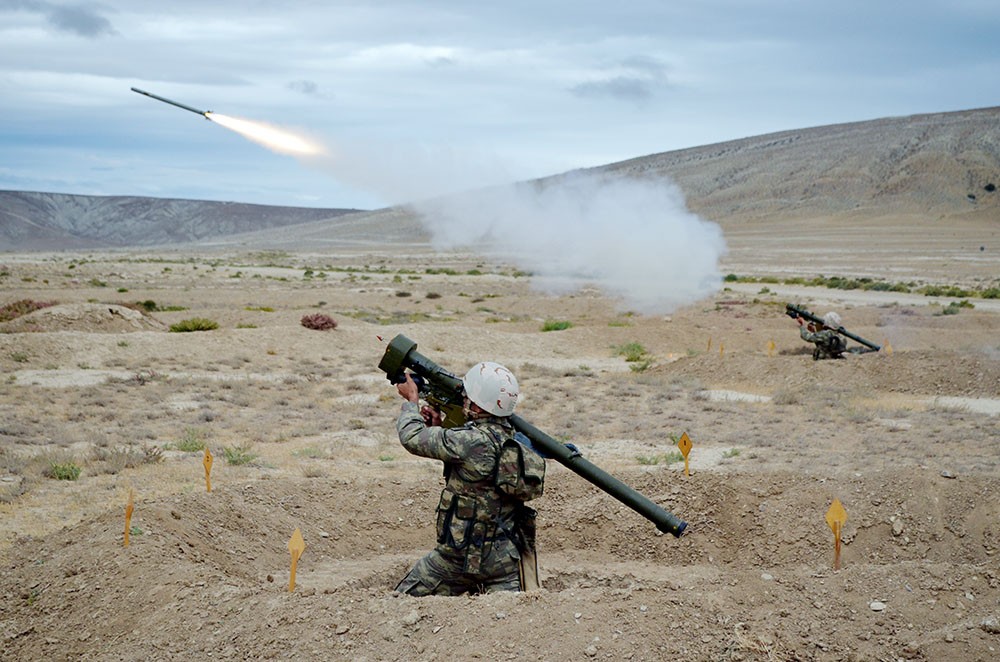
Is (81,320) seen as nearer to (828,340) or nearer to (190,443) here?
(190,443)

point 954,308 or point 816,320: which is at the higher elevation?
point 816,320

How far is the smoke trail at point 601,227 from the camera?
1134 inches

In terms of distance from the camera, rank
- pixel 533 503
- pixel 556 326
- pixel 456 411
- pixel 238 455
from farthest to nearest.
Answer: pixel 556 326 < pixel 238 455 < pixel 533 503 < pixel 456 411

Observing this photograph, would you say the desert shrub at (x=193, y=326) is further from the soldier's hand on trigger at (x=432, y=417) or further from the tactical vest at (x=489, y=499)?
the tactical vest at (x=489, y=499)

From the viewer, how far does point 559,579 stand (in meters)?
8.64

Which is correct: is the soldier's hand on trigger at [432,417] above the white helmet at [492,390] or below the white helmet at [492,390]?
below

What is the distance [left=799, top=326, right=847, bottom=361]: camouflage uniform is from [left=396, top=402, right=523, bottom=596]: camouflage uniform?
1693cm

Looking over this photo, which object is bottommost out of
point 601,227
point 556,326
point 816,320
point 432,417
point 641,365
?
point 641,365

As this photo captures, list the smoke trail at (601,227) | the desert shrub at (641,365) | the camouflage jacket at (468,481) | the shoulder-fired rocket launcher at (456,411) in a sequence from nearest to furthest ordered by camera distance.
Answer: the camouflage jacket at (468,481)
the shoulder-fired rocket launcher at (456,411)
the desert shrub at (641,365)
the smoke trail at (601,227)

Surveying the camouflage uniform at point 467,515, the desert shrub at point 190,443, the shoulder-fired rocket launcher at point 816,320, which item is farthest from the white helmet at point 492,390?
the shoulder-fired rocket launcher at point 816,320

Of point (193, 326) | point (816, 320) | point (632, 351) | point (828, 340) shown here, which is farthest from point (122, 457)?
point (632, 351)

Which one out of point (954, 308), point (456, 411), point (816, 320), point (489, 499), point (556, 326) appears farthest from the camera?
point (954, 308)

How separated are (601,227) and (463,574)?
76.3 ft

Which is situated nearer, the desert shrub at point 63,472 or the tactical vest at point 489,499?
the tactical vest at point 489,499
